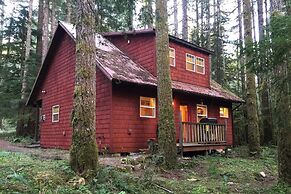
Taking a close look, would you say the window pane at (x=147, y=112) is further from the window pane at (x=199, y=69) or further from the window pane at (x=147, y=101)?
the window pane at (x=199, y=69)

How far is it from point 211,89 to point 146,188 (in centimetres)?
1324

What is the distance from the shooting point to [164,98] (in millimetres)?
9500

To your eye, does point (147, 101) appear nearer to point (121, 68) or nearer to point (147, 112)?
point (147, 112)

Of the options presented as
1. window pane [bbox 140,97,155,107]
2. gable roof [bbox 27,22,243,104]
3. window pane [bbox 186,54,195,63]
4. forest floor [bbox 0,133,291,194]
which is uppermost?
window pane [bbox 186,54,195,63]

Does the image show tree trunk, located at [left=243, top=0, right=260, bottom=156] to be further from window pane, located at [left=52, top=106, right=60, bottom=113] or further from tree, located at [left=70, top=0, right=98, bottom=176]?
window pane, located at [left=52, top=106, right=60, bottom=113]

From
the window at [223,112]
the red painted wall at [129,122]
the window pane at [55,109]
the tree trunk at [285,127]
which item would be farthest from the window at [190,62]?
the tree trunk at [285,127]

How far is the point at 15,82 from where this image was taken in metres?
23.2

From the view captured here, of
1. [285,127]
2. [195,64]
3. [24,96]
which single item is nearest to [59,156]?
[285,127]

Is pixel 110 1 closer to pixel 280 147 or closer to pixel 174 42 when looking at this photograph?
pixel 280 147

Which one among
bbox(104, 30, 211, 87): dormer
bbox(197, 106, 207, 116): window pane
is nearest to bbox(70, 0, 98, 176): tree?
bbox(104, 30, 211, 87): dormer

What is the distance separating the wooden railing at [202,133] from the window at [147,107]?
1.97 meters

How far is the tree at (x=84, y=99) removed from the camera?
21.6ft

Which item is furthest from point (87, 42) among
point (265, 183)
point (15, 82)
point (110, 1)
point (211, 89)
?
point (15, 82)

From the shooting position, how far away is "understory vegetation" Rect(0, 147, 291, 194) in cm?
573
